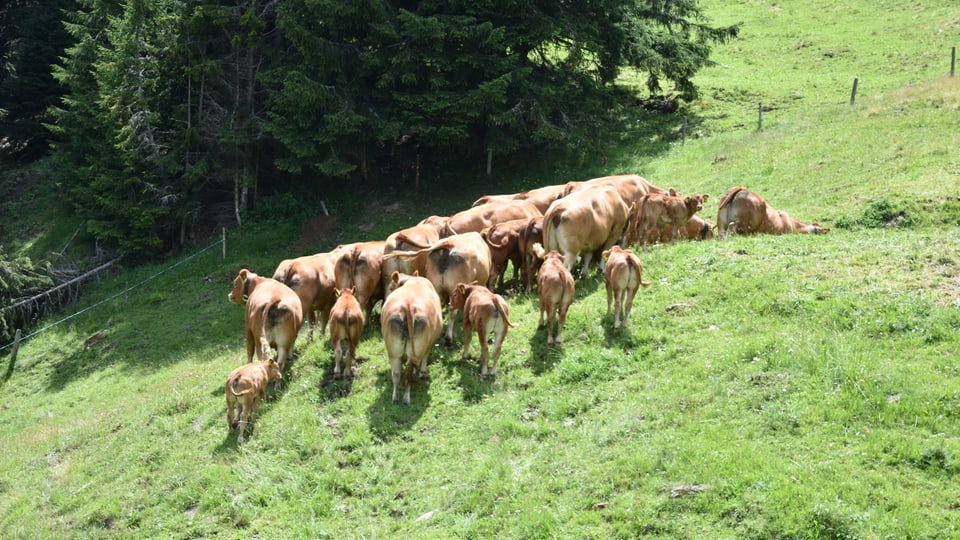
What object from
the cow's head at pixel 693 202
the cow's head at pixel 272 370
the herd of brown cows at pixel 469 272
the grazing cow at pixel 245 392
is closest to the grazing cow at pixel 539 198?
the herd of brown cows at pixel 469 272

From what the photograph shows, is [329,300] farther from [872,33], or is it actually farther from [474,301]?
[872,33]

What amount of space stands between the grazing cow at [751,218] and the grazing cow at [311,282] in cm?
943

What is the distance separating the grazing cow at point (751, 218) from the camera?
60.5ft

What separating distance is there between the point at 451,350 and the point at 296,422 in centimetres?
316

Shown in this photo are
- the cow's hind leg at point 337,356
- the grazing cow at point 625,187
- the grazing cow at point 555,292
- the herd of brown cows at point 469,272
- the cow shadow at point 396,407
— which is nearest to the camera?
the cow shadow at point 396,407

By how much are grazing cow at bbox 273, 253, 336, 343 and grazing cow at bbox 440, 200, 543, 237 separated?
9.42ft

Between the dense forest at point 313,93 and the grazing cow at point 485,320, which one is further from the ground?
the dense forest at point 313,93

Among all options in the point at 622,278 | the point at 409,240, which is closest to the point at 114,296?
the point at 409,240

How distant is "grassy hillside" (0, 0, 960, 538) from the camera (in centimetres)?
922

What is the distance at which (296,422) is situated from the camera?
42.1 feet

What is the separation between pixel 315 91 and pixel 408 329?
56.9ft

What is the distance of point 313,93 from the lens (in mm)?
27422

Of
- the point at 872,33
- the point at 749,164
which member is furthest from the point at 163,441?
the point at 872,33

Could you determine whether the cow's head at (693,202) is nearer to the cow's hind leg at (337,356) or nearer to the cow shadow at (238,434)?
the cow's hind leg at (337,356)
